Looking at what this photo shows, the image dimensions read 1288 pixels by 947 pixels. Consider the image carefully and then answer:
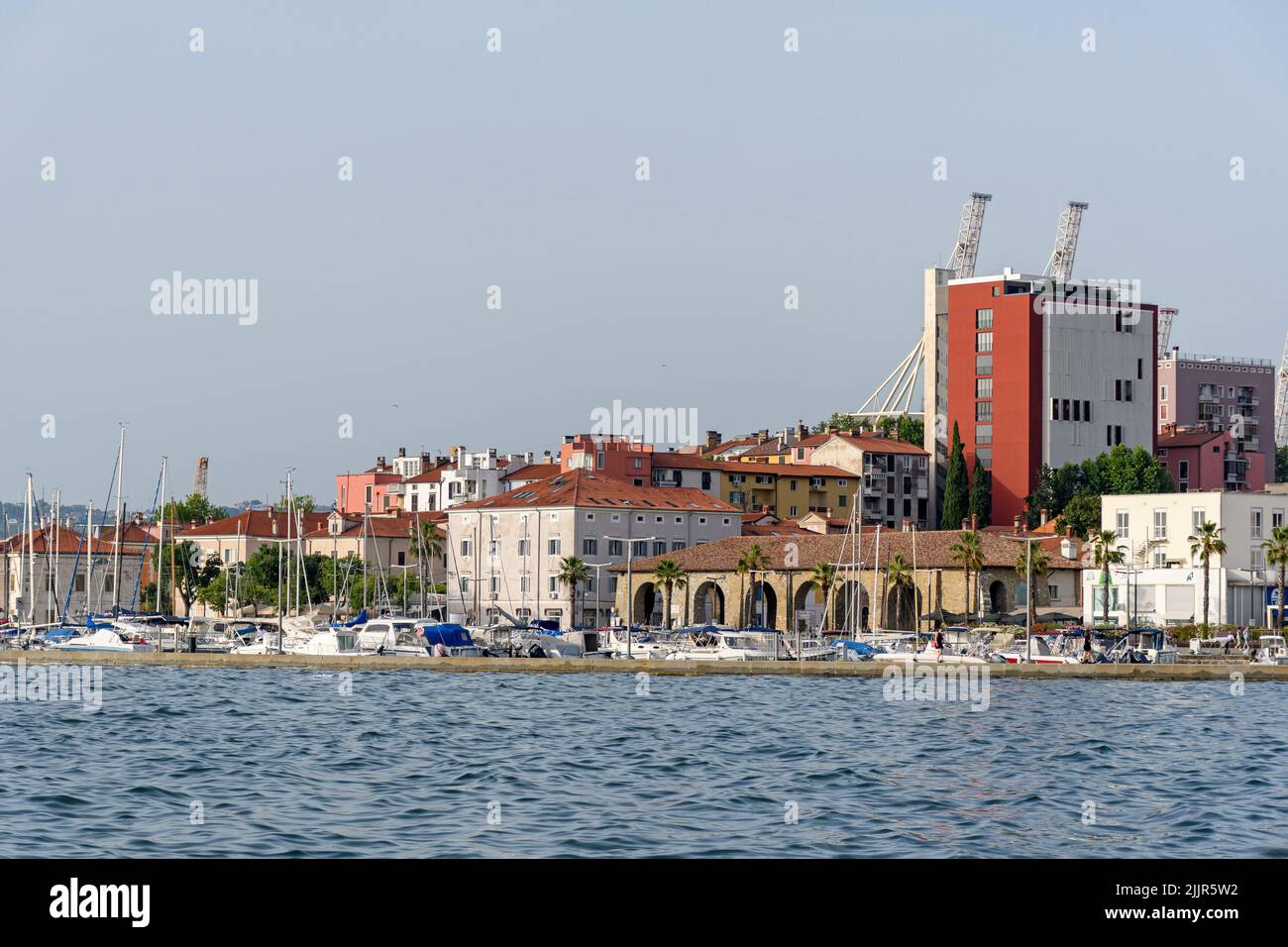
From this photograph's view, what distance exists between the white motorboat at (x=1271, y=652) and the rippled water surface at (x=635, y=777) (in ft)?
65.1

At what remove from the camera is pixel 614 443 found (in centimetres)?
14562

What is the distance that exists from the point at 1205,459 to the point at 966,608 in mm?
71144

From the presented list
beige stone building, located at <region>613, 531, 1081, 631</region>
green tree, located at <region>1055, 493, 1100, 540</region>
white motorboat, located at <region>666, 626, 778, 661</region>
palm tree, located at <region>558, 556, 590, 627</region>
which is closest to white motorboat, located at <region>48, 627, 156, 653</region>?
white motorboat, located at <region>666, 626, 778, 661</region>

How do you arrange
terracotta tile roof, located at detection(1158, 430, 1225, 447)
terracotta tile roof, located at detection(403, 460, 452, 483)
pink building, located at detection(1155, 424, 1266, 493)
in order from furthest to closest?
terracotta tile roof, located at detection(403, 460, 452, 483)
terracotta tile roof, located at detection(1158, 430, 1225, 447)
pink building, located at detection(1155, 424, 1266, 493)

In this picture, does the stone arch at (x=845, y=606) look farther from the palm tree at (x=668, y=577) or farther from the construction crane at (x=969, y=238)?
the construction crane at (x=969, y=238)

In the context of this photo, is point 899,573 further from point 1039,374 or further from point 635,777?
point 635,777

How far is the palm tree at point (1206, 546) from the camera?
305ft

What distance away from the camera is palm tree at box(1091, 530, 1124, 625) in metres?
98.4

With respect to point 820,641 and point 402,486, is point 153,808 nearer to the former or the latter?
point 820,641

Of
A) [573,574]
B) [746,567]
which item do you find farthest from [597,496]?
[746,567]

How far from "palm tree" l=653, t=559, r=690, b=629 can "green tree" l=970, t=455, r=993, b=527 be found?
35.4 meters

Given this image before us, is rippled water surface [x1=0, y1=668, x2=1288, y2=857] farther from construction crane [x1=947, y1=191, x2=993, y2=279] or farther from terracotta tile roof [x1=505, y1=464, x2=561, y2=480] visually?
construction crane [x1=947, y1=191, x2=993, y2=279]

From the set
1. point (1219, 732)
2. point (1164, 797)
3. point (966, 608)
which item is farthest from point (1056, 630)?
point (1164, 797)

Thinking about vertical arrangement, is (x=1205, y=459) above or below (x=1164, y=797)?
above
